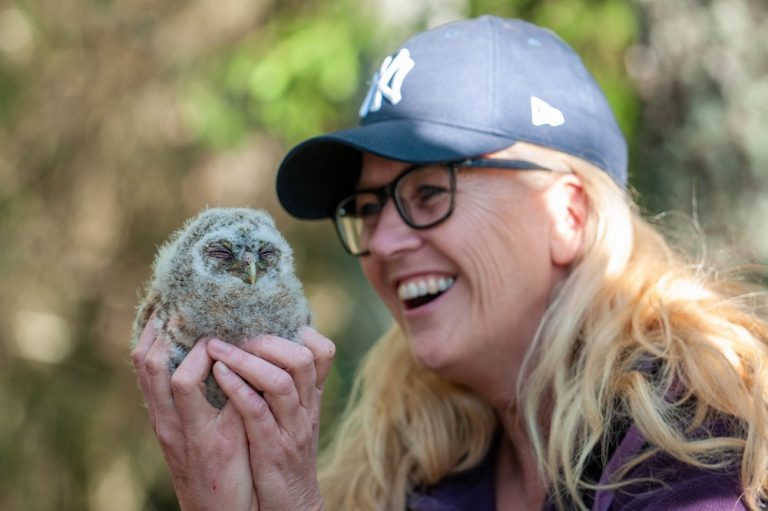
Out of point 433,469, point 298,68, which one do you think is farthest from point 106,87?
point 433,469

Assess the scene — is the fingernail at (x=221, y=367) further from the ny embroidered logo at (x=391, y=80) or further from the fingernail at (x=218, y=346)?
the ny embroidered logo at (x=391, y=80)

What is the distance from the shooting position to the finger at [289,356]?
184 centimetres

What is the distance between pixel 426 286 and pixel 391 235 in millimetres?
186

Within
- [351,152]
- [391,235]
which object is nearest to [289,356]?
[391,235]

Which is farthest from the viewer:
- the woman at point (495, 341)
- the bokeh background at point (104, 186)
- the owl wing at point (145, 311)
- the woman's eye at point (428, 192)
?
the bokeh background at point (104, 186)

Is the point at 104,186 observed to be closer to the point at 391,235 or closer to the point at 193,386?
the point at 391,235

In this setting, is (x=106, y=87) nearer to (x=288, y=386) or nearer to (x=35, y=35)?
(x=35, y=35)

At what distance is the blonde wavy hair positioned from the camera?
1.99 meters

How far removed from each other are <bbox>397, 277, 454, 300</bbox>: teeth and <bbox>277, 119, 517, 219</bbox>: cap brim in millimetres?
373

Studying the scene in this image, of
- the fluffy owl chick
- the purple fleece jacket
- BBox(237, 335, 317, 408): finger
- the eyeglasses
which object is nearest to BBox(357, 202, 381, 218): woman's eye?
the eyeglasses

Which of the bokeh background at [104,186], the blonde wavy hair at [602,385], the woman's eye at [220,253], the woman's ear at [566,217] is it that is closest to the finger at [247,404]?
the woman's eye at [220,253]

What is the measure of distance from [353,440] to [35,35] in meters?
3.35

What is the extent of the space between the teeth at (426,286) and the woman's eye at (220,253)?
0.74 m

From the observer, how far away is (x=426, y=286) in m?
2.54
